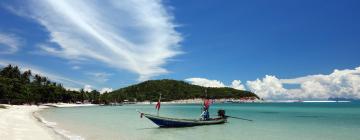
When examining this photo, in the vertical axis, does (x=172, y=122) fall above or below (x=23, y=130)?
above

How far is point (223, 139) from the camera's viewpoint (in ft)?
84.6

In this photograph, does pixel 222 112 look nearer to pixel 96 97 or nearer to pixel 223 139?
pixel 223 139

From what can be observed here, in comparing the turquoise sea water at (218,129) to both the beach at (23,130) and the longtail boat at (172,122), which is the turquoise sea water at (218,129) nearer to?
the longtail boat at (172,122)

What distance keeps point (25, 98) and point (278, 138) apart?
3490 inches

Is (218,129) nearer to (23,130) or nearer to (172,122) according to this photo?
(172,122)

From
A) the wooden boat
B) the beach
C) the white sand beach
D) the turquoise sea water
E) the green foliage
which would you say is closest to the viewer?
the white sand beach

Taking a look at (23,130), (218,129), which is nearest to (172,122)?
(218,129)

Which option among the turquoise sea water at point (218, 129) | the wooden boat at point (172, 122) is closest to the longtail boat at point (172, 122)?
the wooden boat at point (172, 122)

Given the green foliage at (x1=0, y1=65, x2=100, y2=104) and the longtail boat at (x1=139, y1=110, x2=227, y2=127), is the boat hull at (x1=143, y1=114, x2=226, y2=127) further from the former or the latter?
the green foliage at (x1=0, y1=65, x2=100, y2=104)

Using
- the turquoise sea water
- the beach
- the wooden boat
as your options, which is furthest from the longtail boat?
the beach

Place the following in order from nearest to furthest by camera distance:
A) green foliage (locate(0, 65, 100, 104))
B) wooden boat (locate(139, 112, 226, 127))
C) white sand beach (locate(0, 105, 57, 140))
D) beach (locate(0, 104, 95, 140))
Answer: white sand beach (locate(0, 105, 57, 140)) < beach (locate(0, 104, 95, 140)) < wooden boat (locate(139, 112, 226, 127)) < green foliage (locate(0, 65, 100, 104))

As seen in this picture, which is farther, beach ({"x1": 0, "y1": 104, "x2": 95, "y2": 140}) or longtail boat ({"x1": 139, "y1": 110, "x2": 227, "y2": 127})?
longtail boat ({"x1": 139, "y1": 110, "x2": 227, "y2": 127})

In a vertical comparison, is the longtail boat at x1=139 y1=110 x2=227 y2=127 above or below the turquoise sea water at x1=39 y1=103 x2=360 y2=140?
above

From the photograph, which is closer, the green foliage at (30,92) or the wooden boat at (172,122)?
the wooden boat at (172,122)
